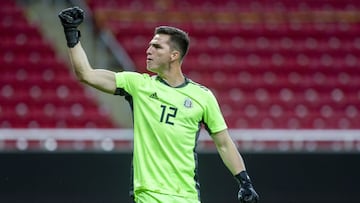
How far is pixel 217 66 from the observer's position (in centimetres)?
1149

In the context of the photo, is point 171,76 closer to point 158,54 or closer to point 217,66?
A: point 158,54

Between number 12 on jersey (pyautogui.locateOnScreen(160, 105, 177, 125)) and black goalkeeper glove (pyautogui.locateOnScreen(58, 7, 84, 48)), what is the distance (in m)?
0.70

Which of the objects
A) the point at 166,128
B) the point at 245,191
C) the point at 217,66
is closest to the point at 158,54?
the point at 166,128

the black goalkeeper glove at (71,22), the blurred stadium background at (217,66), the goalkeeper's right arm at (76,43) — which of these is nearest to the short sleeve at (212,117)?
the goalkeeper's right arm at (76,43)

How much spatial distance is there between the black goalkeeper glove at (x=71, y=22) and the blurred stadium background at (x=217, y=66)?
138 inches

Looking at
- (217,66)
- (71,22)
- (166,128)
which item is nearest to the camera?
(71,22)

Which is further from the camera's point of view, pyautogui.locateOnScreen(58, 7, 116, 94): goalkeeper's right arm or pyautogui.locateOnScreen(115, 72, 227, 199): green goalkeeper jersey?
pyautogui.locateOnScreen(115, 72, 227, 199): green goalkeeper jersey

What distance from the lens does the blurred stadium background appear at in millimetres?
10023

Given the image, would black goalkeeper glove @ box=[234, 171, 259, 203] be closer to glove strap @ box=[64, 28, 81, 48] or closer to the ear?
the ear

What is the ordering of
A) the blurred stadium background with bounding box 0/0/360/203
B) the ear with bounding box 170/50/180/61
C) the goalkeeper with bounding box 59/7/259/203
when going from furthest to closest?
the blurred stadium background with bounding box 0/0/360/203 → the ear with bounding box 170/50/180/61 → the goalkeeper with bounding box 59/7/259/203

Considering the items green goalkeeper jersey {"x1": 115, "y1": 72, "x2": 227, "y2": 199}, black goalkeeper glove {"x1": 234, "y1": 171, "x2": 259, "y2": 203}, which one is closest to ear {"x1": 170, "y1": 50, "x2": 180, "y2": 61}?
green goalkeeper jersey {"x1": 115, "y1": 72, "x2": 227, "y2": 199}

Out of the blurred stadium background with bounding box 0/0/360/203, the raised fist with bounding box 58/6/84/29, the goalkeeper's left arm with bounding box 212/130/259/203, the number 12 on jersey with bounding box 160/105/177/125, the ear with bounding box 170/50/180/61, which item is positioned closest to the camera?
the raised fist with bounding box 58/6/84/29

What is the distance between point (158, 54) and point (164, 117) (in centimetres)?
41

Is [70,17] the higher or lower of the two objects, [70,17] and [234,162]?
the higher
